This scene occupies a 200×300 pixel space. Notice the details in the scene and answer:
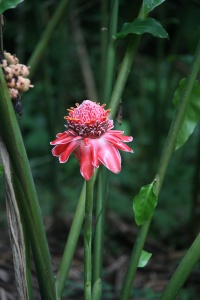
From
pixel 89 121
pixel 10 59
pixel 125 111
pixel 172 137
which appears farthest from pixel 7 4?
pixel 125 111

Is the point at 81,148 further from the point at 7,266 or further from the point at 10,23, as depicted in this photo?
the point at 10,23

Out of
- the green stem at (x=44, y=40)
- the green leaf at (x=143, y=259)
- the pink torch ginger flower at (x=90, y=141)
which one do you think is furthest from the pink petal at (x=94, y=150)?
the green stem at (x=44, y=40)

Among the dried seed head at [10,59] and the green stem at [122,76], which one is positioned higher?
the dried seed head at [10,59]

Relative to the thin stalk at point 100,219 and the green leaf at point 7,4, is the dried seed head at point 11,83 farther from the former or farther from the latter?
the thin stalk at point 100,219

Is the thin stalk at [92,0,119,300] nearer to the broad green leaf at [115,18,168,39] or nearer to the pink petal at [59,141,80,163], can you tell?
the broad green leaf at [115,18,168,39]

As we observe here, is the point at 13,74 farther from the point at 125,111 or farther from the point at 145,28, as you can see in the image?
the point at 125,111

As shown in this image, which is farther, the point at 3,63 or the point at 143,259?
the point at 143,259

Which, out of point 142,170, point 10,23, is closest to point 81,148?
point 142,170
